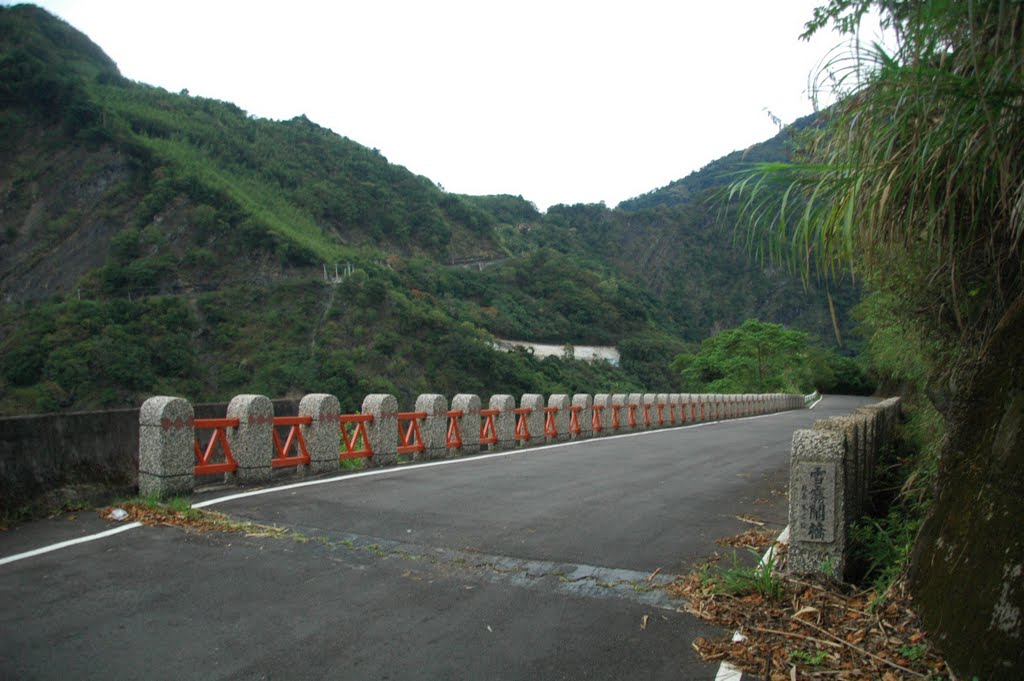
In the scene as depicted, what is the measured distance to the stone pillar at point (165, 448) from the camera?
8.51 m

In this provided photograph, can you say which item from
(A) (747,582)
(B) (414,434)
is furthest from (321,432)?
(A) (747,582)

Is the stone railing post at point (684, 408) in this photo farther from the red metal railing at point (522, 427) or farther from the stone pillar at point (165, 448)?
the stone pillar at point (165, 448)

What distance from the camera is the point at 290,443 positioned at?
10.8 meters

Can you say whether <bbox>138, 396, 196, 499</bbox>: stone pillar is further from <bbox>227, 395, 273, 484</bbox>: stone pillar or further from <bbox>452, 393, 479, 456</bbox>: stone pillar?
<bbox>452, 393, 479, 456</bbox>: stone pillar

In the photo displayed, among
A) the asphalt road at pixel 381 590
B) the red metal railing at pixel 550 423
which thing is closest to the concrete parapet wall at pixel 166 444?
the asphalt road at pixel 381 590

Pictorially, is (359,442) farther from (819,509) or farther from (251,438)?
(819,509)

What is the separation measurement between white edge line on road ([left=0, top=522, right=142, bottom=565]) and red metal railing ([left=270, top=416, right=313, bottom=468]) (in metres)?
3.03

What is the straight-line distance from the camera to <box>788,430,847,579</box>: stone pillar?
205 inches

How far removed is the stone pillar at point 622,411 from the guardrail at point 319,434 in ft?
7.94

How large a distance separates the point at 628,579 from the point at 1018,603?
259 cm

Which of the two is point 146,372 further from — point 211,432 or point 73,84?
point 73,84

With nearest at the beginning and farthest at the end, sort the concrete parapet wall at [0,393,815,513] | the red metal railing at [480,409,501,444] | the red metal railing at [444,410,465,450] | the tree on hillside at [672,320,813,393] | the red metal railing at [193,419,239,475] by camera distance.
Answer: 1. the concrete parapet wall at [0,393,815,513]
2. the red metal railing at [193,419,239,475]
3. the red metal railing at [444,410,465,450]
4. the red metal railing at [480,409,501,444]
5. the tree on hillside at [672,320,813,393]

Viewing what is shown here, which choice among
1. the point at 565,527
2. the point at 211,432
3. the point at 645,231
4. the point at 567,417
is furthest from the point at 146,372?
the point at 645,231

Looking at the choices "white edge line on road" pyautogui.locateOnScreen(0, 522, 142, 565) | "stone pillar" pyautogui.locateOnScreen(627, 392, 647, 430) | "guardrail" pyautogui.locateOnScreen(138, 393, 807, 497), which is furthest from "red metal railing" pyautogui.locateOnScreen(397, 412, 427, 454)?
"stone pillar" pyautogui.locateOnScreen(627, 392, 647, 430)
